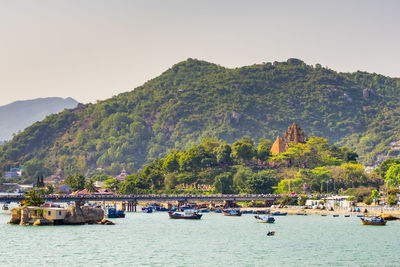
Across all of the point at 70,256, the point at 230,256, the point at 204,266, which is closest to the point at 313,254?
the point at 230,256

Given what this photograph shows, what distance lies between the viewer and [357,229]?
138625 mm

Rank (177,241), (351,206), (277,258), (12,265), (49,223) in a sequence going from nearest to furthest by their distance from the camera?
1. (12,265)
2. (277,258)
3. (177,241)
4. (49,223)
5. (351,206)

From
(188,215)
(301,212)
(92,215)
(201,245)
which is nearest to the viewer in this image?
(201,245)

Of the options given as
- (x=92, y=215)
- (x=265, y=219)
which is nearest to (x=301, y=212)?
(x=265, y=219)

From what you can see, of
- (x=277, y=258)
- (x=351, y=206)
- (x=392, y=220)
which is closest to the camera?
(x=277, y=258)

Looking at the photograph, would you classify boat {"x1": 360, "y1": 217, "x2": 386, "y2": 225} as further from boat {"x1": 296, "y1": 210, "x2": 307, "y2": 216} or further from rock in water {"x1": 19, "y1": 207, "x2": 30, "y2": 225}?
rock in water {"x1": 19, "y1": 207, "x2": 30, "y2": 225}

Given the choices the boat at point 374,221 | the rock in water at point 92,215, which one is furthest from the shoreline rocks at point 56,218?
the boat at point 374,221

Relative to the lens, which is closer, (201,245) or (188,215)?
(201,245)

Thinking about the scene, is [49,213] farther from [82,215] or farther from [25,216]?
[82,215]

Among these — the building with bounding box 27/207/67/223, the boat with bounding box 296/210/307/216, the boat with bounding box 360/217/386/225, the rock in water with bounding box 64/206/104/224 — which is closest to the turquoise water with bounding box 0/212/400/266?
the boat with bounding box 360/217/386/225

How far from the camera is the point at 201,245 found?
109562mm

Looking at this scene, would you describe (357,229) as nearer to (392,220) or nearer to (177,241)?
(392,220)

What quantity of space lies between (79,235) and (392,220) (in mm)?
72972

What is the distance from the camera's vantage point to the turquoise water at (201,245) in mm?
92375
